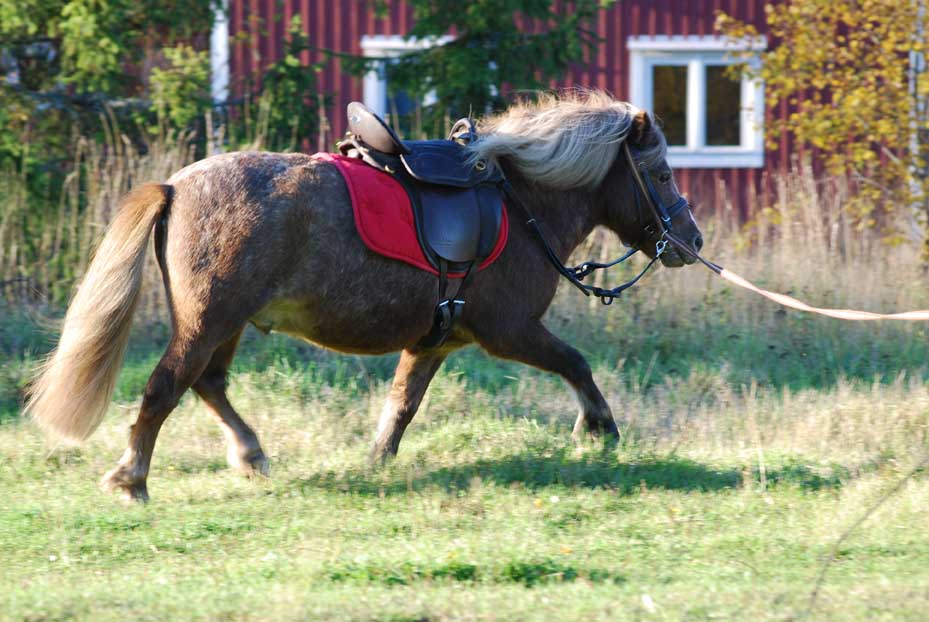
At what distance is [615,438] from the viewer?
Result: 648 centimetres

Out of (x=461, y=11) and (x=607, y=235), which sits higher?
(x=461, y=11)

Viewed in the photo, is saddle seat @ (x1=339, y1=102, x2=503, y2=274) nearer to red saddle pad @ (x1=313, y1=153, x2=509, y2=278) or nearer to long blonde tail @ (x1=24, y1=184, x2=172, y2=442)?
red saddle pad @ (x1=313, y1=153, x2=509, y2=278)

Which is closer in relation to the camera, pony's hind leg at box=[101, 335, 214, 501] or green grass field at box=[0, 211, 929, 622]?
green grass field at box=[0, 211, 929, 622]

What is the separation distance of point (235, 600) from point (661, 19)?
13.2 m

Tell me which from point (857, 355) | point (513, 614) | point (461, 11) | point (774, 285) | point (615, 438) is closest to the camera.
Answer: point (513, 614)

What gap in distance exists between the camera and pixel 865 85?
11297mm

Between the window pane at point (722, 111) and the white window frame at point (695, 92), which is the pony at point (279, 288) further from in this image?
the window pane at point (722, 111)

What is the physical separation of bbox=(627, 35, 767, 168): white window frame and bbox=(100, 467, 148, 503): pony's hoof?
11.4 meters

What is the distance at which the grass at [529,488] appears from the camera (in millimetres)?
4254

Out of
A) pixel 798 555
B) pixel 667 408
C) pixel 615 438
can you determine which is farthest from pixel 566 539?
pixel 667 408

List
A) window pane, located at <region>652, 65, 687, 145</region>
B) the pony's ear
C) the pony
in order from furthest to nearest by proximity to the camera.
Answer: window pane, located at <region>652, 65, 687, 145</region> < the pony's ear < the pony

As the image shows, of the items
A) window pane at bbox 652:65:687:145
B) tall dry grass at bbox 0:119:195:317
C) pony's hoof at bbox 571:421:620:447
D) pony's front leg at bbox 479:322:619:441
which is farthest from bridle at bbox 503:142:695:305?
window pane at bbox 652:65:687:145

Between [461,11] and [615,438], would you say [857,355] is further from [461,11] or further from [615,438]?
[461,11]

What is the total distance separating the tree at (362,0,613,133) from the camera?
11.3 meters
